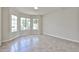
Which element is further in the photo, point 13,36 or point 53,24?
point 53,24

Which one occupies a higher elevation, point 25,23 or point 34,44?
point 25,23

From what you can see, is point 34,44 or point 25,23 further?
point 34,44

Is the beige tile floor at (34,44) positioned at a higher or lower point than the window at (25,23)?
lower

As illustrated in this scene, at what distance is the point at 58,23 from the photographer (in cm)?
268

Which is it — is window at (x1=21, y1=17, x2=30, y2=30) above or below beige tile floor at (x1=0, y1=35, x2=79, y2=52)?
above

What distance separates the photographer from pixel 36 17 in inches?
72.6

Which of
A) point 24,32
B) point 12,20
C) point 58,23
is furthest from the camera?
point 58,23
